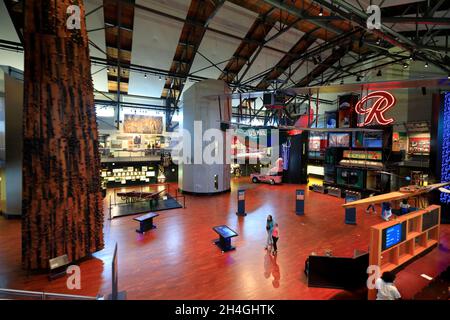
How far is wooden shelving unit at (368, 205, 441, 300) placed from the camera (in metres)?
4.45

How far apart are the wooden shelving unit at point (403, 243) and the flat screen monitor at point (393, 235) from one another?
0.06 metres

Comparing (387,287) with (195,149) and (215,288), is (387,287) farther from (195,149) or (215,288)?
(195,149)

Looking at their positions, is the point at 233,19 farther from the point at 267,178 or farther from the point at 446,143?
the point at 267,178

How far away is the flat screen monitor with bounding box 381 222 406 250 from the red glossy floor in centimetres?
90

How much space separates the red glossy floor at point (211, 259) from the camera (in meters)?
4.57

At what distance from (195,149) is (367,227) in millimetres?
8897

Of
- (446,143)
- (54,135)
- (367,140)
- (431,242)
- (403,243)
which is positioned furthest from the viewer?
(367,140)

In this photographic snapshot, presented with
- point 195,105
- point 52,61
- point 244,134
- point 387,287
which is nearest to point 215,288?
point 387,287

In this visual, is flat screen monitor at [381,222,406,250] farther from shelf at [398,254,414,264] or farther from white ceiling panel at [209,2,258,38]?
white ceiling panel at [209,2,258,38]

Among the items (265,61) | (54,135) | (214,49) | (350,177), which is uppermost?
(265,61)

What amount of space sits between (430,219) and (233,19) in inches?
422

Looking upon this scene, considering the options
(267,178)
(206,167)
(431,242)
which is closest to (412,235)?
(431,242)

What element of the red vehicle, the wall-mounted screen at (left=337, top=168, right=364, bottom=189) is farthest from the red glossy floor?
the red vehicle

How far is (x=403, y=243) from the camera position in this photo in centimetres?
532
